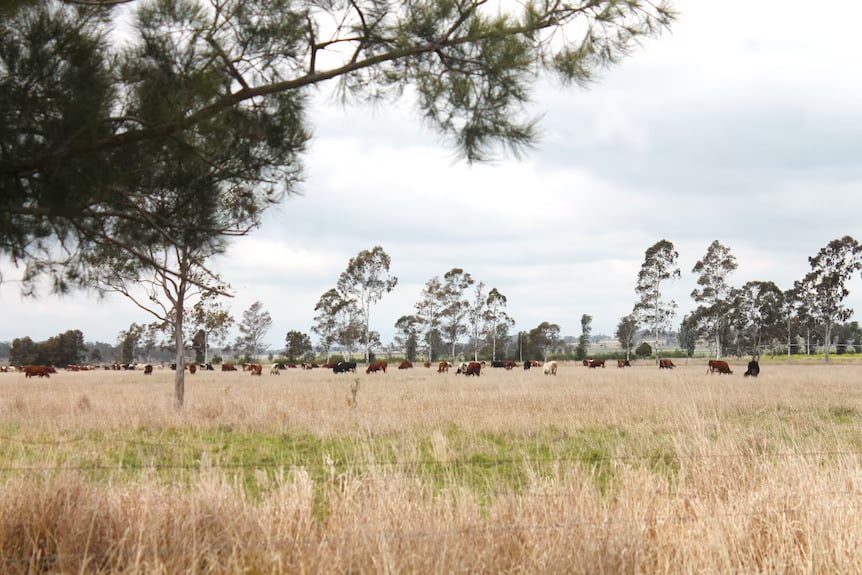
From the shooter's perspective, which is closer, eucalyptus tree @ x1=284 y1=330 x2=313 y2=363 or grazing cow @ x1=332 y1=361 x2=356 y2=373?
grazing cow @ x1=332 y1=361 x2=356 y2=373

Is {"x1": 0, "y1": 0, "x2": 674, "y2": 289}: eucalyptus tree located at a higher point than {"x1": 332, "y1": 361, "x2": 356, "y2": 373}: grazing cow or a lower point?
higher

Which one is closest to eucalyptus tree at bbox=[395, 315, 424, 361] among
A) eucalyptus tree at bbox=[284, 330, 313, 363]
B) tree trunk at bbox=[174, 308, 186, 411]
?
eucalyptus tree at bbox=[284, 330, 313, 363]

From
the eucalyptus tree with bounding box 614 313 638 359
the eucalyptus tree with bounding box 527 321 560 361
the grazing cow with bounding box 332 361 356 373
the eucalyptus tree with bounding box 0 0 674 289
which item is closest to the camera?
the eucalyptus tree with bounding box 0 0 674 289

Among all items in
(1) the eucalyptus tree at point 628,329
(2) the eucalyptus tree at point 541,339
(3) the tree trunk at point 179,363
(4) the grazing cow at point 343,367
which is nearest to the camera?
(3) the tree trunk at point 179,363

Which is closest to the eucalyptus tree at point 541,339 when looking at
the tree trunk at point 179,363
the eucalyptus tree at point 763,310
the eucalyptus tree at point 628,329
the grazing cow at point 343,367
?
the eucalyptus tree at point 628,329

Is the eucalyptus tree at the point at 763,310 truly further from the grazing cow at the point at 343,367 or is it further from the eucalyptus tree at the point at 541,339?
the grazing cow at the point at 343,367

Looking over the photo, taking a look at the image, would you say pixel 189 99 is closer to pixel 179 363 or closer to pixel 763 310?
pixel 179 363

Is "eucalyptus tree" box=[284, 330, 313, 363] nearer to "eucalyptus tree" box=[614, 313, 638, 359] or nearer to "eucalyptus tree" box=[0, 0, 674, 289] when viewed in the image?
"eucalyptus tree" box=[614, 313, 638, 359]

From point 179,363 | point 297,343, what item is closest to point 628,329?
point 297,343

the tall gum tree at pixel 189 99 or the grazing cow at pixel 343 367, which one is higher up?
the tall gum tree at pixel 189 99

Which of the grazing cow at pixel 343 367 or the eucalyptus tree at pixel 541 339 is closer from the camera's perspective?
the grazing cow at pixel 343 367

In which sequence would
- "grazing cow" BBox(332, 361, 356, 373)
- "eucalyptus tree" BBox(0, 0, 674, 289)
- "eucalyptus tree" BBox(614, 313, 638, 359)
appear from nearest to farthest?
"eucalyptus tree" BBox(0, 0, 674, 289) → "grazing cow" BBox(332, 361, 356, 373) → "eucalyptus tree" BBox(614, 313, 638, 359)

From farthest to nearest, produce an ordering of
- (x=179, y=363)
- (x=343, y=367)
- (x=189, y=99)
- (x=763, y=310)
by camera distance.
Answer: (x=763, y=310)
(x=343, y=367)
(x=179, y=363)
(x=189, y=99)

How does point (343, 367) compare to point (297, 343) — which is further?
point (297, 343)
